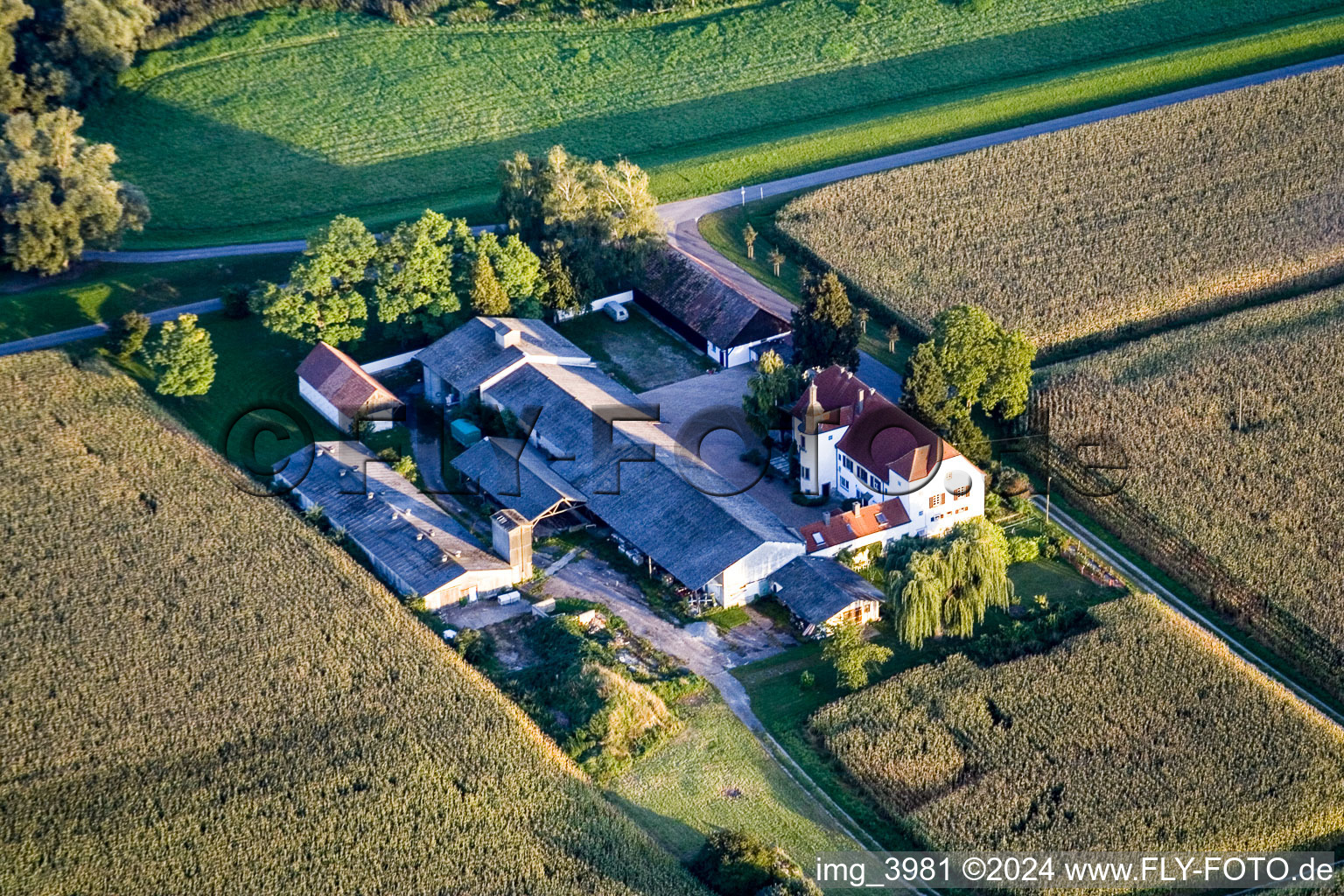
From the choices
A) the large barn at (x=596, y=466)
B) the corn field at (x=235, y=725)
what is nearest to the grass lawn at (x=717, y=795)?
the corn field at (x=235, y=725)

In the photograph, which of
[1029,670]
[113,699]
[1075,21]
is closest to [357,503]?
[113,699]

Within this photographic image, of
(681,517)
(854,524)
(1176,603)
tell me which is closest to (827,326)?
(854,524)

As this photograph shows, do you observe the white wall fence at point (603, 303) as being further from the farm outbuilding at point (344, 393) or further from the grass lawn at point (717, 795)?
the grass lawn at point (717, 795)

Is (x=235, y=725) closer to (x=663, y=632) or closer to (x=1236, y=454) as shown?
(x=663, y=632)

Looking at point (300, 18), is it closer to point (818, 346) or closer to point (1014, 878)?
point (818, 346)

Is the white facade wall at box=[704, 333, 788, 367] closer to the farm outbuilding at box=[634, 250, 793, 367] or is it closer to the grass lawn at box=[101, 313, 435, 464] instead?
the farm outbuilding at box=[634, 250, 793, 367]

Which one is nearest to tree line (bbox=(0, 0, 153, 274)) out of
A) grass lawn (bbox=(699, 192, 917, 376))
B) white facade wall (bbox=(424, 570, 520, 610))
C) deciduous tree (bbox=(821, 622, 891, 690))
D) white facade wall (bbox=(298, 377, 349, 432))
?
white facade wall (bbox=(298, 377, 349, 432))
